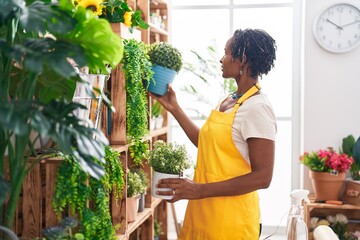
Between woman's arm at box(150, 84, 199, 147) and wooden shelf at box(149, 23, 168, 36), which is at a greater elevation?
wooden shelf at box(149, 23, 168, 36)

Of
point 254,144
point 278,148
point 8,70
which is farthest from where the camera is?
point 278,148

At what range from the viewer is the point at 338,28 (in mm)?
4262

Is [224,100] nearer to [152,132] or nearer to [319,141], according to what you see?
[152,132]

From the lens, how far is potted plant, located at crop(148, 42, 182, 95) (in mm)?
2404

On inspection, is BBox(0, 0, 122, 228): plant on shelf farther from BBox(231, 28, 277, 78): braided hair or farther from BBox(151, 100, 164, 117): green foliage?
BBox(151, 100, 164, 117): green foliage

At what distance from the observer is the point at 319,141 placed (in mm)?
4316

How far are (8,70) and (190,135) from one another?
1400 mm

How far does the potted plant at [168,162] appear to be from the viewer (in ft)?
7.34

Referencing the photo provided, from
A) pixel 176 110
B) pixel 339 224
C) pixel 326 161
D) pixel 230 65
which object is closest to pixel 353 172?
pixel 326 161

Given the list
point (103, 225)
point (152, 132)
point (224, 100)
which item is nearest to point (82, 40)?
point (103, 225)

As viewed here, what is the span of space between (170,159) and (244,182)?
333mm

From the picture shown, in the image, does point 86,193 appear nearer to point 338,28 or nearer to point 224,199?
point 224,199

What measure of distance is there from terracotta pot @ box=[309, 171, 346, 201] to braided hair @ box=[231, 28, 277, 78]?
186 cm

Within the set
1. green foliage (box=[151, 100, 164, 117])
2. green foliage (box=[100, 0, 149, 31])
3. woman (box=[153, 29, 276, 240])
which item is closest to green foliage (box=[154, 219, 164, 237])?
green foliage (box=[151, 100, 164, 117])
